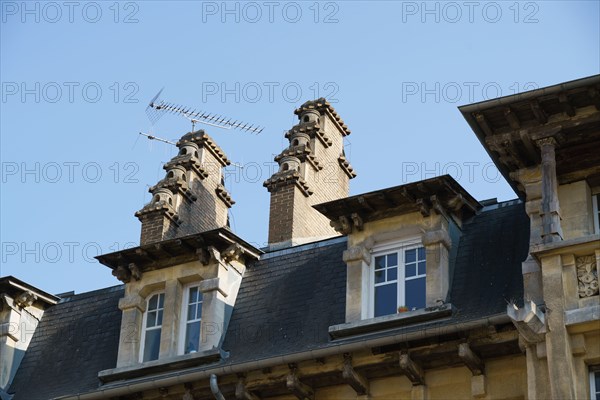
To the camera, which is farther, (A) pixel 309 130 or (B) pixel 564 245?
(A) pixel 309 130

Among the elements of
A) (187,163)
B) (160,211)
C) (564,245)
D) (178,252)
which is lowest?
(564,245)

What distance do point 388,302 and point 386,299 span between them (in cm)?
8

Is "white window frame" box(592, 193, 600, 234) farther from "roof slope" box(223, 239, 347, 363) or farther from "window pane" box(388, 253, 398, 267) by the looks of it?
"roof slope" box(223, 239, 347, 363)

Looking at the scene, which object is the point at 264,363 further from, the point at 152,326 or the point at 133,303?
the point at 133,303

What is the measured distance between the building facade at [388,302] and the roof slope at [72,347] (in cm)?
3

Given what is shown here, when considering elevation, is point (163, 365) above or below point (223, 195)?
below

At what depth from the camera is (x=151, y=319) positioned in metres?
23.8

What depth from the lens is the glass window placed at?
23.0 m

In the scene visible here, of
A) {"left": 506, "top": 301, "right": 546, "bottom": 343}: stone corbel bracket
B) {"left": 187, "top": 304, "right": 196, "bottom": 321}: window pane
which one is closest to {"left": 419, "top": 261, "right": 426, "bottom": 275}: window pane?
{"left": 506, "top": 301, "right": 546, "bottom": 343}: stone corbel bracket

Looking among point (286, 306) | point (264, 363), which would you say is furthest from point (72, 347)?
point (264, 363)

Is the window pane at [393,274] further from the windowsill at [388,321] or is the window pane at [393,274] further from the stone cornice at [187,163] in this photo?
the stone cornice at [187,163]

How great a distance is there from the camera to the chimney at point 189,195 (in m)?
27.1

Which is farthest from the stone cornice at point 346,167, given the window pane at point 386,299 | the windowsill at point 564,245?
the windowsill at point 564,245

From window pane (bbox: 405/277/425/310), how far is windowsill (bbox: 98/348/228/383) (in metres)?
3.08
